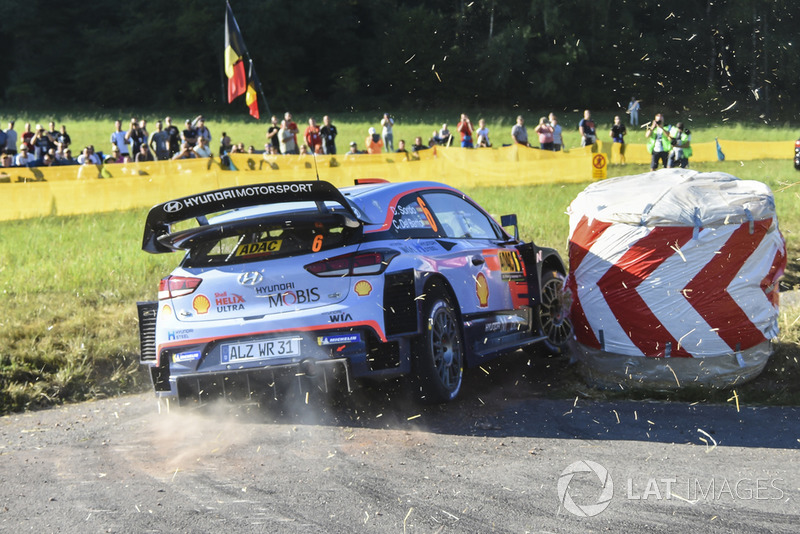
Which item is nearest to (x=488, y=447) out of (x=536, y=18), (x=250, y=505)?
(x=250, y=505)

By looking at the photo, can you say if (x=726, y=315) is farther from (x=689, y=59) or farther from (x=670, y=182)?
(x=689, y=59)

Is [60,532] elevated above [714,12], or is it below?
below

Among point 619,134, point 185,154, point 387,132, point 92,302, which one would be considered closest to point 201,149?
point 185,154

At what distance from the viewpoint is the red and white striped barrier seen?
733 centimetres

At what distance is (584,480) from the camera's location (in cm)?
534

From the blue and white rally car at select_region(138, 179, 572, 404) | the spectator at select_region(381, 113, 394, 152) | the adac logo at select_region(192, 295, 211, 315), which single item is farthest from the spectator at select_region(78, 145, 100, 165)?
the adac logo at select_region(192, 295, 211, 315)

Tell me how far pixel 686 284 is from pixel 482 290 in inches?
60.3

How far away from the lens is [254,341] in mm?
6762

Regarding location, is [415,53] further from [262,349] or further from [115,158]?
[262,349]

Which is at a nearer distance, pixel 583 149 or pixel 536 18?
pixel 583 149

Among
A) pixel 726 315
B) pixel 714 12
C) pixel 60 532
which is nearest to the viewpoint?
pixel 60 532

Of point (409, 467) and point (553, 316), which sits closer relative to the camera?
point (409, 467)

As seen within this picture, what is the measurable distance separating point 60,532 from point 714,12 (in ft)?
222

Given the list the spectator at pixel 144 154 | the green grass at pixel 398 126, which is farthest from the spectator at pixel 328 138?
the green grass at pixel 398 126
